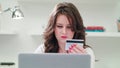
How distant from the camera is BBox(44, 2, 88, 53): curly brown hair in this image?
1.34 m

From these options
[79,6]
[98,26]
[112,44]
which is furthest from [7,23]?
[112,44]

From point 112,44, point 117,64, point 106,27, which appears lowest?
point 117,64

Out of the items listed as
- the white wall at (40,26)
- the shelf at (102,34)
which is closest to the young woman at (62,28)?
the shelf at (102,34)

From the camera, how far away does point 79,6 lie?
210 centimetres

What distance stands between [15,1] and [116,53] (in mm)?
1084

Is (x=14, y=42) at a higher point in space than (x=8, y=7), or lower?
lower

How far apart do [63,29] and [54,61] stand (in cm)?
57

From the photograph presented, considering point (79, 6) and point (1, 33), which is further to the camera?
point (79, 6)

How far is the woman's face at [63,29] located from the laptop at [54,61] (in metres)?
0.56

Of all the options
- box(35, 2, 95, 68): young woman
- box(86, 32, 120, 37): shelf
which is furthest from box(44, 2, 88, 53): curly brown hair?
box(86, 32, 120, 37): shelf

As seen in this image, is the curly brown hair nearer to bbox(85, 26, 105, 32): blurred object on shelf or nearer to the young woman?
the young woman

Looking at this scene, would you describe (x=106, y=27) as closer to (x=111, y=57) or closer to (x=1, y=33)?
(x=111, y=57)

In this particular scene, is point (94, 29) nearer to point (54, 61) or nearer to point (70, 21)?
point (70, 21)

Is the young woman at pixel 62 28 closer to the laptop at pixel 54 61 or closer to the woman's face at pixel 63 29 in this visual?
the woman's face at pixel 63 29
